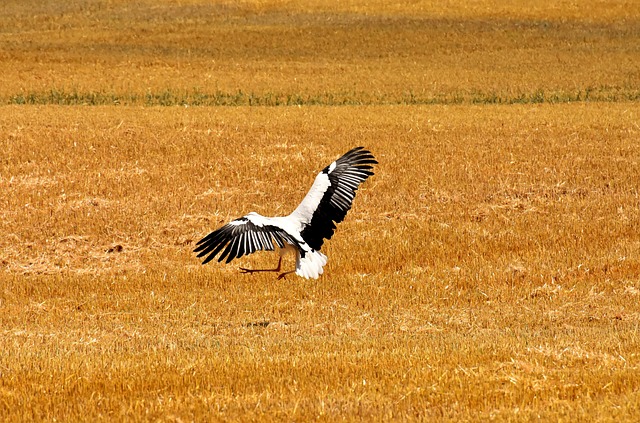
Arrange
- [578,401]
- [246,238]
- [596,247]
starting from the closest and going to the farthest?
[578,401], [246,238], [596,247]

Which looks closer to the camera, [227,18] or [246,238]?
[246,238]

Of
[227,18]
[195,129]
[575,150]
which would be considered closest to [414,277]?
[575,150]

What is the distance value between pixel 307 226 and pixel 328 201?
1.42 feet

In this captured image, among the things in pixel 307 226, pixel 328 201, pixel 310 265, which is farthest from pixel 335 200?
pixel 310 265

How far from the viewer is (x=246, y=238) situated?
27.9 feet

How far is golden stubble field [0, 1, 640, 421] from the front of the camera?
24.0 ft

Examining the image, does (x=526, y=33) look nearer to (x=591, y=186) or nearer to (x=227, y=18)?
(x=227, y=18)

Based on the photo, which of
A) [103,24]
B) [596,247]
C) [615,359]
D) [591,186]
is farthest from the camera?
[103,24]

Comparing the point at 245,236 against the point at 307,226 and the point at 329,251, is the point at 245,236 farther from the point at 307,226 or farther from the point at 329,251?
the point at 329,251

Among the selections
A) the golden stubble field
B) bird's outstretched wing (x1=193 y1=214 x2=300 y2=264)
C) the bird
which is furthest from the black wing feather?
the golden stubble field

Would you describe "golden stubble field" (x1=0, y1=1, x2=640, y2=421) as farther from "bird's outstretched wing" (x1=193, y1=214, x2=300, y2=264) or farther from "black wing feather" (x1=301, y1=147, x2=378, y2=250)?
"black wing feather" (x1=301, y1=147, x2=378, y2=250)

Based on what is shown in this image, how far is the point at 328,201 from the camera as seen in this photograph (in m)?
9.95

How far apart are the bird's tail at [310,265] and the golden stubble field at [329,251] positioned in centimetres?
68

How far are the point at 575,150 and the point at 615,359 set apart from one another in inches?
558
